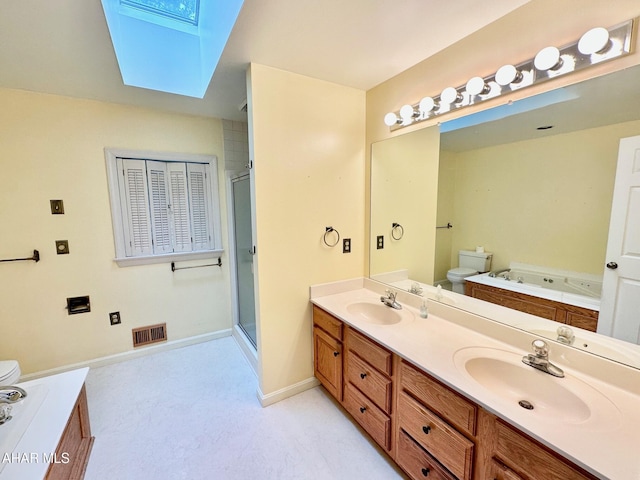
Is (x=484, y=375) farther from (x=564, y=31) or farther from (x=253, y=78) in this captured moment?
(x=253, y=78)

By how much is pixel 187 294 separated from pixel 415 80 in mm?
2760

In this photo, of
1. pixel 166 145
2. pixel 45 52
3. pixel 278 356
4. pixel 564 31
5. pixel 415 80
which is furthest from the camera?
pixel 166 145

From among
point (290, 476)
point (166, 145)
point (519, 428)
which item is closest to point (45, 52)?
point (166, 145)

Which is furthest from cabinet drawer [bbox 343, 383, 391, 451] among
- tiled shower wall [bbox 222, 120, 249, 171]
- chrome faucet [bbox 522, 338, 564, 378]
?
tiled shower wall [bbox 222, 120, 249, 171]

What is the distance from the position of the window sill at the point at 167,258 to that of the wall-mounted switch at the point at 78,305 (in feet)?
1.30

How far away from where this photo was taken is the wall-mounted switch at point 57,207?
7.26ft

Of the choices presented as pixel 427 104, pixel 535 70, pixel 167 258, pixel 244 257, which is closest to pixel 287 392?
pixel 244 257

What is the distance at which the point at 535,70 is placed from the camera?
4.05ft

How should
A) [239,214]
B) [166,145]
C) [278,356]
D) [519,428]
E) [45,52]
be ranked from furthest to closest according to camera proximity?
1. [239,214]
2. [166,145]
3. [278,356]
4. [45,52]
5. [519,428]

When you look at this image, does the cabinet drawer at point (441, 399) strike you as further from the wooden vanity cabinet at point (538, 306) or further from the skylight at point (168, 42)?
the skylight at point (168, 42)

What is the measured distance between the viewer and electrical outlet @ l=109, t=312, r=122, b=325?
252 centimetres

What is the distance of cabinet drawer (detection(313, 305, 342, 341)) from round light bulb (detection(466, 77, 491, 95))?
1521 millimetres

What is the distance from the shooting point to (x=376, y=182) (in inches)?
85.5

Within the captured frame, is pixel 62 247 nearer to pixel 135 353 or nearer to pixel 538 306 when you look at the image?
pixel 135 353
